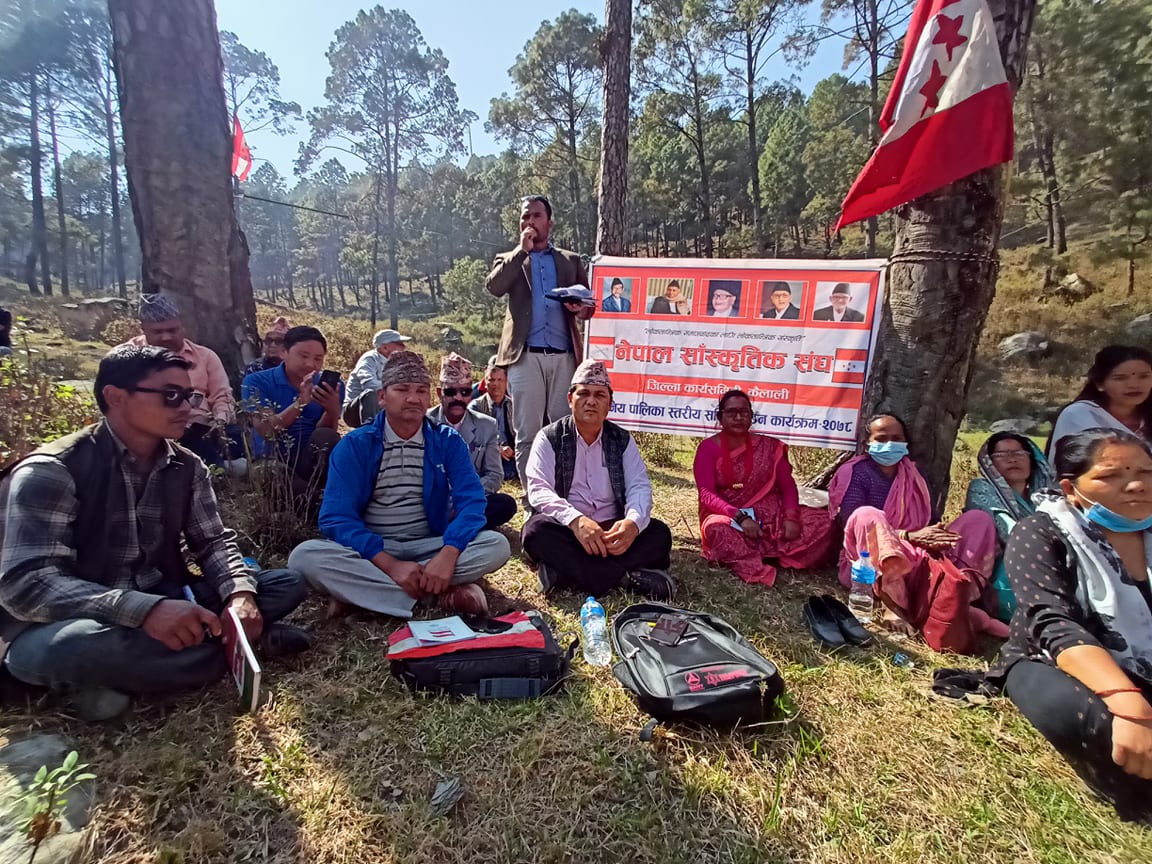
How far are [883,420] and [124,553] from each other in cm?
389

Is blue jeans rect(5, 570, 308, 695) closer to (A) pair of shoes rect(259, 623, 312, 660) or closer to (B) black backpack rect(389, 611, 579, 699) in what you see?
(A) pair of shoes rect(259, 623, 312, 660)

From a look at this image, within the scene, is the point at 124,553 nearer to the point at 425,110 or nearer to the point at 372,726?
the point at 372,726

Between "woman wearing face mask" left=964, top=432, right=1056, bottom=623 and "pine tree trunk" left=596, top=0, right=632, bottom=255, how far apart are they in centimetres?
469

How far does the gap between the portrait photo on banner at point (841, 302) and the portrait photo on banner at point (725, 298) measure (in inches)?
22.3

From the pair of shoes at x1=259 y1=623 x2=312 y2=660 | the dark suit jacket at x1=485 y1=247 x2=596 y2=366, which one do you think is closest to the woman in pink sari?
the dark suit jacket at x1=485 y1=247 x2=596 y2=366

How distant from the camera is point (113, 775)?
6.03 feet

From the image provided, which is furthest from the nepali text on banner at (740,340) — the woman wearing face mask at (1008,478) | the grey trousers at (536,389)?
the woman wearing face mask at (1008,478)

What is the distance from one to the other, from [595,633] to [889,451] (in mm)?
2114

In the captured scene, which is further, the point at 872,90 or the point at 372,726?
the point at 872,90

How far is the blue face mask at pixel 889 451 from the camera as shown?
A: 3.51 m

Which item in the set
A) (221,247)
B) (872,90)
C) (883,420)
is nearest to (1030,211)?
(872,90)

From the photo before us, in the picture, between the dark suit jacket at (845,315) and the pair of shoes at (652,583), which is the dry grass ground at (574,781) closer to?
the pair of shoes at (652,583)

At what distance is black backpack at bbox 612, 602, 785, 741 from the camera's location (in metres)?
2.11

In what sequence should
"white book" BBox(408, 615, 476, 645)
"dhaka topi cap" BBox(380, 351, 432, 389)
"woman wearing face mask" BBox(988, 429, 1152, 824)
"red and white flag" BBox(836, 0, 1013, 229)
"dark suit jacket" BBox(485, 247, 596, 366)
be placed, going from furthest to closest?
"dark suit jacket" BBox(485, 247, 596, 366)
"red and white flag" BBox(836, 0, 1013, 229)
"dhaka topi cap" BBox(380, 351, 432, 389)
"white book" BBox(408, 615, 476, 645)
"woman wearing face mask" BBox(988, 429, 1152, 824)
